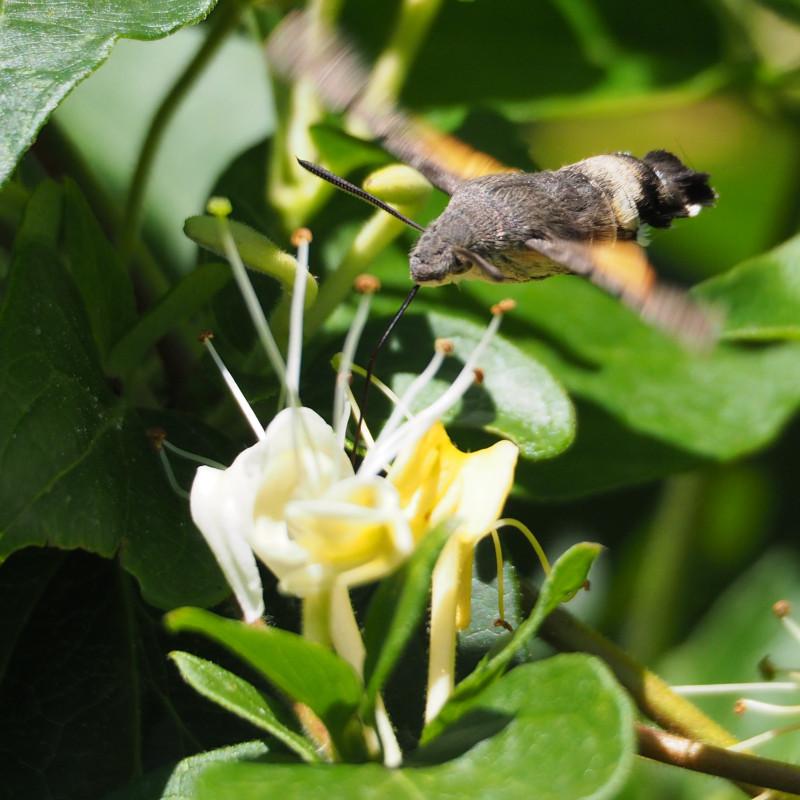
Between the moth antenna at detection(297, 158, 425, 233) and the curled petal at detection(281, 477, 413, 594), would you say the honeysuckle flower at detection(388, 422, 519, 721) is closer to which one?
the curled petal at detection(281, 477, 413, 594)

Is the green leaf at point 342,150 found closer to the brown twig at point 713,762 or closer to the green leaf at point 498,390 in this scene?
the green leaf at point 498,390

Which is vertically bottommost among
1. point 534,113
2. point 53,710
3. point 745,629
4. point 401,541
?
point 745,629

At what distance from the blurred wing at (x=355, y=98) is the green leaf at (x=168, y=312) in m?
0.20

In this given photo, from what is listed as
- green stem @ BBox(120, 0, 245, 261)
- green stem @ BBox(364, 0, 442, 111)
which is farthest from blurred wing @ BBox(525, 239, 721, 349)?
green stem @ BBox(120, 0, 245, 261)

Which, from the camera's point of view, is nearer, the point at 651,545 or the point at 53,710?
the point at 53,710

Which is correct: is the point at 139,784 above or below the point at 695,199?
below

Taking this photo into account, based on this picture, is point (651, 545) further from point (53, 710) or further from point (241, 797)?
point (241, 797)

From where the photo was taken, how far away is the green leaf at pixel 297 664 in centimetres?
77

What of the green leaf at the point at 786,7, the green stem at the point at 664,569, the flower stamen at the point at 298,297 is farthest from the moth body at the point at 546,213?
the green stem at the point at 664,569

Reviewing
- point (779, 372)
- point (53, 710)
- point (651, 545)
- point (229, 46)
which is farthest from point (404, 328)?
point (229, 46)

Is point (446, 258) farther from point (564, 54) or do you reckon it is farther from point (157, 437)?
point (564, 54)

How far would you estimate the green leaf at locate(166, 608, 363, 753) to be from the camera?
766mm

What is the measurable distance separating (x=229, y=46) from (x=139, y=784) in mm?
1582

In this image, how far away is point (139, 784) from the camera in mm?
934
